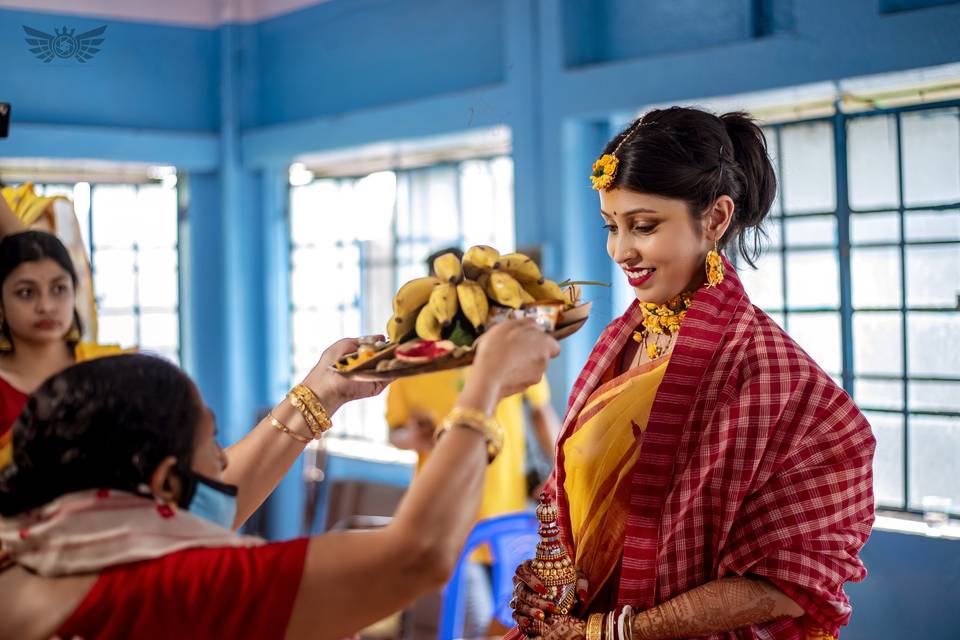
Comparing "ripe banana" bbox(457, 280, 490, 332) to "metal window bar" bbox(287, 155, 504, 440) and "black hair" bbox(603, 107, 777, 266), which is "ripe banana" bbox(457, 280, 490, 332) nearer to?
"black hair" bbox(603, 107, 777, 266)

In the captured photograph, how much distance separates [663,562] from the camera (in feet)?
5.20

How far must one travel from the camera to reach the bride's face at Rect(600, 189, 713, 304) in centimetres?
166

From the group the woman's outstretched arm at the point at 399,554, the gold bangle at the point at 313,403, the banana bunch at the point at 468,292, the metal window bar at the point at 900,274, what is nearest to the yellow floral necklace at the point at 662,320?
the banana bunch at the point at 468,292

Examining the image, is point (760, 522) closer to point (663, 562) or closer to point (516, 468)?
point (663, 562)

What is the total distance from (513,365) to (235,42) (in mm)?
3228

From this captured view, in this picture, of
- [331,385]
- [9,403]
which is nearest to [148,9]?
[9,403]

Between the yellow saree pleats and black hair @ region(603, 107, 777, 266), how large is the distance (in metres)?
0.29

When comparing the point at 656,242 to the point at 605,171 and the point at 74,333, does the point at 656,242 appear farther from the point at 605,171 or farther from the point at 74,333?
the point at 74,333

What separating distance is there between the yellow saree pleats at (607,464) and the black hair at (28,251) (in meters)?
0.97

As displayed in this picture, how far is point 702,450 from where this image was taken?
1.59 meters

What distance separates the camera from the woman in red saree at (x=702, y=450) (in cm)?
154

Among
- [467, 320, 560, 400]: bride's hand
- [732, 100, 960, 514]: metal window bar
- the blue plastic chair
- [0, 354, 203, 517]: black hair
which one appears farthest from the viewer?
the blue plastic chair

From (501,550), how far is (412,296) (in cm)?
178

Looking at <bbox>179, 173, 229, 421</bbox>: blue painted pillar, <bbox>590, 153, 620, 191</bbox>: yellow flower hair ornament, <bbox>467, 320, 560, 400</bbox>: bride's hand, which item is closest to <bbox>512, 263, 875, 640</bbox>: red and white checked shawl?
<bbox>590, 153, 620, 191</bbox>: yellow flower hair ornament
